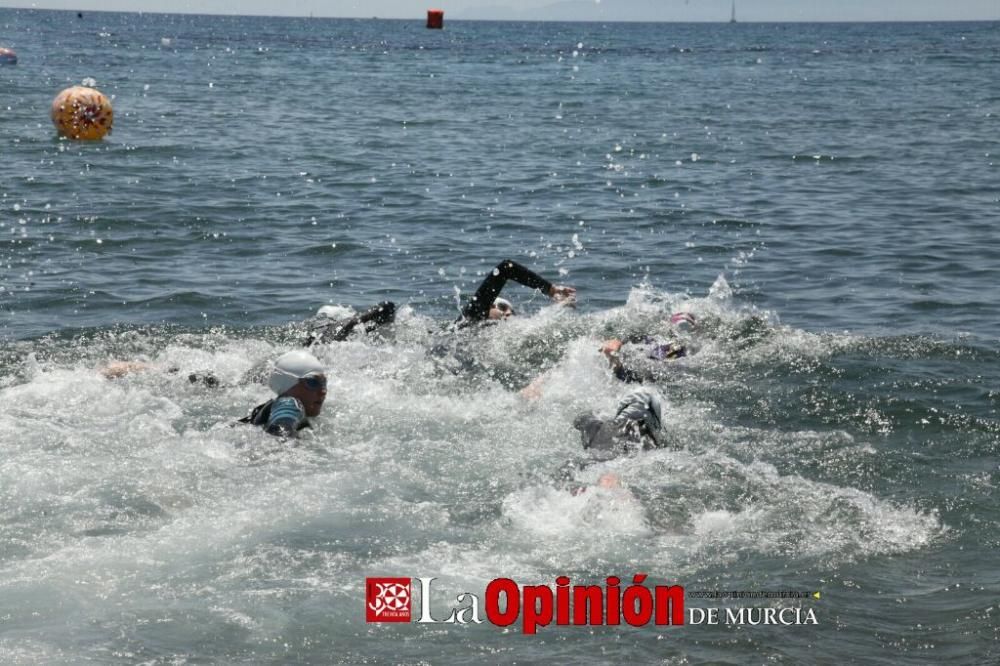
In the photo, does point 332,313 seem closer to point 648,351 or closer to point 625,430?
point 648,351

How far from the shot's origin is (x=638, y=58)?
8288cm

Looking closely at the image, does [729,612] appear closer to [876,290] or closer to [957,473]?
[957,473]

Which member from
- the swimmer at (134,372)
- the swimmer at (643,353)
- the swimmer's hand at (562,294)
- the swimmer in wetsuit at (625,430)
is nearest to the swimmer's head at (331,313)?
the swimmer at (134,372)

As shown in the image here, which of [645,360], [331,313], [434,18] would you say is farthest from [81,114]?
[434,18]

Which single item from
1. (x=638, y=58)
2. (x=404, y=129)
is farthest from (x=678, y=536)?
(x=638, y=58)

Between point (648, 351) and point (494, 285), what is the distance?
187 centimetres

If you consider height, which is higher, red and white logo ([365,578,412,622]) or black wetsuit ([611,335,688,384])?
black wetsuit ([611,335,688,384])

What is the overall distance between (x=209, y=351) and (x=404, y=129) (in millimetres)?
22270

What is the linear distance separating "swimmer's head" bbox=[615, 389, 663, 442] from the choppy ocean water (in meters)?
0.29

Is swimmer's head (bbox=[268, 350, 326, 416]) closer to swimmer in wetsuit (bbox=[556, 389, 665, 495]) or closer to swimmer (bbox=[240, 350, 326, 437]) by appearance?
swimmer (bbox=[240, 350, 326, 437])

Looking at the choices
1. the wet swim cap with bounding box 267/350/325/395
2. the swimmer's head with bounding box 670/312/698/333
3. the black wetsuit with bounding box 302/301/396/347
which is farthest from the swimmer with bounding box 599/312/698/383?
the wet swim cap with bounding box 267/350/325/395

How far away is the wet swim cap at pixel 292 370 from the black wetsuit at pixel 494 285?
3794 mm

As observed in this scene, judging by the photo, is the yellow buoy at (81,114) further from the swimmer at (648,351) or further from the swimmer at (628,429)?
the swimmer at (628,429)

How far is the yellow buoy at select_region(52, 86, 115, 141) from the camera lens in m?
27.2
